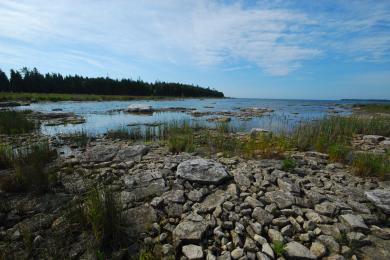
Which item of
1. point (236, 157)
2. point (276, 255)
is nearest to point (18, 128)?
point (236, 157)

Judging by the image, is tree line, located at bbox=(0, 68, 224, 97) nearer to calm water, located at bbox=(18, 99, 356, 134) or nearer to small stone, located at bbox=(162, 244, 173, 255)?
calm water, located at bbox=(18, 99, 356, 134)

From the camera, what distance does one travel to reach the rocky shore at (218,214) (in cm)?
299

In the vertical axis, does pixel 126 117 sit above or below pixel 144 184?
below

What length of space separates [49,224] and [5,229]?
628mm

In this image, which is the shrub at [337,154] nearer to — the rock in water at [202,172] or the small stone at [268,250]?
the rock in water at [202,172]

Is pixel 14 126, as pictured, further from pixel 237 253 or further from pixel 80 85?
pixel 80 85

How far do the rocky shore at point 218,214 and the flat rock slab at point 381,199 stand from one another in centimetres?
1

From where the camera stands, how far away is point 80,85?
235 ft

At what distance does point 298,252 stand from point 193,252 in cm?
132

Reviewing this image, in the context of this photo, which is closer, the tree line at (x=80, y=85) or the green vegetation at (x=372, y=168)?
the green vegetation at (x=372, y=168)

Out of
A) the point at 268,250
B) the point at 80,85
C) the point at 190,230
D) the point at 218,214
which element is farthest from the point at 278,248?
the point at 80,85

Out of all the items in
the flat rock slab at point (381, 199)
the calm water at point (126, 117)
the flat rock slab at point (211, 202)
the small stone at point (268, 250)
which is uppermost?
the flat rock slab at point (381, 199)

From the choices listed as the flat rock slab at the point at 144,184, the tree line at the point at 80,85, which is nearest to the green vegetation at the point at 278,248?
the flat rock slab at the point at 144,184

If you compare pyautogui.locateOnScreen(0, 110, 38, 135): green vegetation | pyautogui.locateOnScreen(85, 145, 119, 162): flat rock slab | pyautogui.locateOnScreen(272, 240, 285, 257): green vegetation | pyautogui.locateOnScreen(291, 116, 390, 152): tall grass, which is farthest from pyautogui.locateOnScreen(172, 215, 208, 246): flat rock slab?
pyautogui.locateOnScreen(0, 110, 38, 135): green vegetation
